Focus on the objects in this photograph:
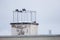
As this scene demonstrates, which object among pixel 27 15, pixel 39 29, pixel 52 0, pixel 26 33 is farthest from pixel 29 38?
pixel 52 0

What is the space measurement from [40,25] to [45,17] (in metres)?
0.22

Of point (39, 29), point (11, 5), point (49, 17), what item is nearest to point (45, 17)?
point (49, 17)

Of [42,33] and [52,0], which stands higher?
[52,0]

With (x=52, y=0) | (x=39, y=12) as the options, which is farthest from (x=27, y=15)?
(x=52, y=0)

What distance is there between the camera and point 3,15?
8.33ft

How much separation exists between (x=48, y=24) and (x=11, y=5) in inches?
38.0

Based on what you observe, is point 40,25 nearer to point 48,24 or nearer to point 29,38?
point 48,24

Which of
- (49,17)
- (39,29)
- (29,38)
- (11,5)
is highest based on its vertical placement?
(11,5)

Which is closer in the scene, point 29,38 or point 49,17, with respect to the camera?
point 29,38

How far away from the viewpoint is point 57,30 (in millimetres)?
2561

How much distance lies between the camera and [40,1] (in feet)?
8.51

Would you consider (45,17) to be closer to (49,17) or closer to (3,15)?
(49,17)

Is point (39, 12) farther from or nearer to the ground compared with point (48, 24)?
farther from the ground

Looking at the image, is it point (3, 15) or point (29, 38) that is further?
point (3, 15)
